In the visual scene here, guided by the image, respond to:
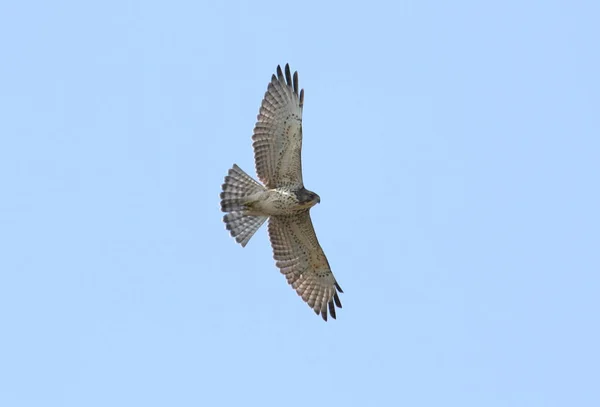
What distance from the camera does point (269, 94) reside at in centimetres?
1811

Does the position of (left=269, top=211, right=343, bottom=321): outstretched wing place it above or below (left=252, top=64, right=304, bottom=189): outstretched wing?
below

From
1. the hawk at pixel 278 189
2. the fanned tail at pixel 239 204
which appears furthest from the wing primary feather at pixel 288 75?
the fanned tail at pixel 239 204

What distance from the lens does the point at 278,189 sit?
18156 millimetres

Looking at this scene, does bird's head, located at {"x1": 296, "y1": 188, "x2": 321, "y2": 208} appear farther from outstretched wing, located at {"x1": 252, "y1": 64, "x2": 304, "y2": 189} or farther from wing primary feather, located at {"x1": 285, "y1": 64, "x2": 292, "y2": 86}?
wing primary feather, located at {"x1": 285, "y1": 64, "x2": 292, "y2": 86}

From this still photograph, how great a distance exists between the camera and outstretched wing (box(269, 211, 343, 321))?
61.4ft

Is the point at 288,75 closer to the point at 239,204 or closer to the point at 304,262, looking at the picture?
the point at 239,204

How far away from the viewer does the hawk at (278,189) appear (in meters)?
18.0

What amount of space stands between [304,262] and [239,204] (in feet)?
5.03

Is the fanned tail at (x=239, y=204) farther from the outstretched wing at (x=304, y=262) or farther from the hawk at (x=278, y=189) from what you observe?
the outstretched wing at (x=304, y=262)

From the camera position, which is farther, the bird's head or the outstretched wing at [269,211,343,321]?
the outstretched wing at [269,211,343,321]

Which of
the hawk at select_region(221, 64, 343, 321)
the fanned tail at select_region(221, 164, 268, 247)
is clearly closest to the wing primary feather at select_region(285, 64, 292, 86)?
the hawk at select_region(221, 64, 343, 321)

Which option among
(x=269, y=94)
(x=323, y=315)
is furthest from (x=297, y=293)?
(x=269, y=94)

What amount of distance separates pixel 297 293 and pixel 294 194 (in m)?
1.90

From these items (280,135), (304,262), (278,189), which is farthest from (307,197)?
(304,262)
